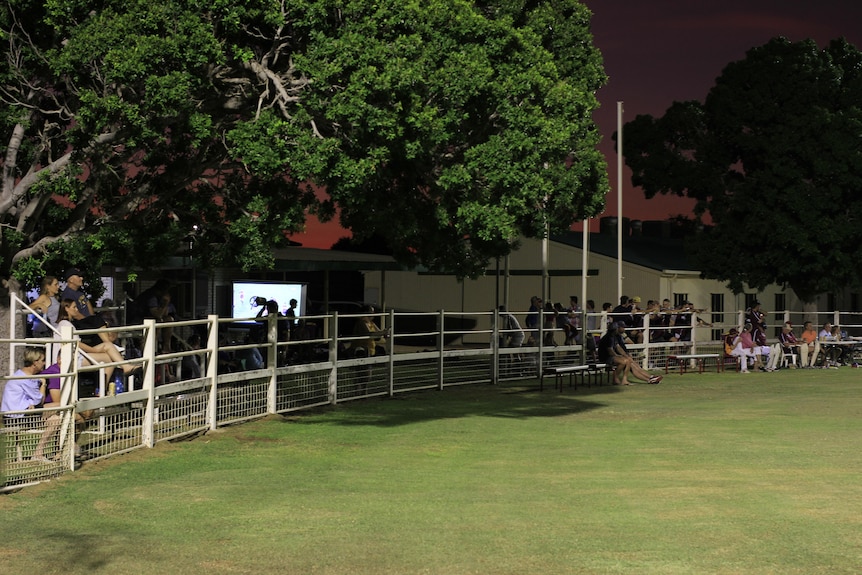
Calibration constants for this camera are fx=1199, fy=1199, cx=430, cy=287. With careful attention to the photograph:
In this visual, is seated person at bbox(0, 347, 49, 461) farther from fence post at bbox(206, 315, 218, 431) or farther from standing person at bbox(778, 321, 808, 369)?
standing person at bbox(778, 321, 808, 369)

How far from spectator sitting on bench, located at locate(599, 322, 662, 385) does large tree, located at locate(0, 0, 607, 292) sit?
5.60m

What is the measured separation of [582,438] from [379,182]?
21.5ft

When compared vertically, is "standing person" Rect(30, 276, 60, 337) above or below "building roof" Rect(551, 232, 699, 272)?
below

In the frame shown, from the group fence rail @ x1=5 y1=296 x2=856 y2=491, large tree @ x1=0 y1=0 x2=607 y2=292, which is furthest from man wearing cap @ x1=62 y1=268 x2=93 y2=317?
large tree @ x1=0 y1=0 x2=607 y2=292

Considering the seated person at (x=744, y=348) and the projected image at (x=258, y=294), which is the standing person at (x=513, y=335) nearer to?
the projected image at (x=258, y=294)

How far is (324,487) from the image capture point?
11.7m

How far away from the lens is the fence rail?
12148 mm

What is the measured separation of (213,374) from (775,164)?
1235 inches

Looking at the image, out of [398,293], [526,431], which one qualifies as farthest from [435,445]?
[398,293]

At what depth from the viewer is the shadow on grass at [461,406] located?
61.2 feet

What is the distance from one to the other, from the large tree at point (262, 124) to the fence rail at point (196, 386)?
180 centimetres

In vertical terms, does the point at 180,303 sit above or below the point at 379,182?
below

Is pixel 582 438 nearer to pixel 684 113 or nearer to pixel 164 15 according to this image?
pixel 164 15

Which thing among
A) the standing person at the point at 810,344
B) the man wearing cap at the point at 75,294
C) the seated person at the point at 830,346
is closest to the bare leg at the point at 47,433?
the man wearing cap at the point at 75,294
